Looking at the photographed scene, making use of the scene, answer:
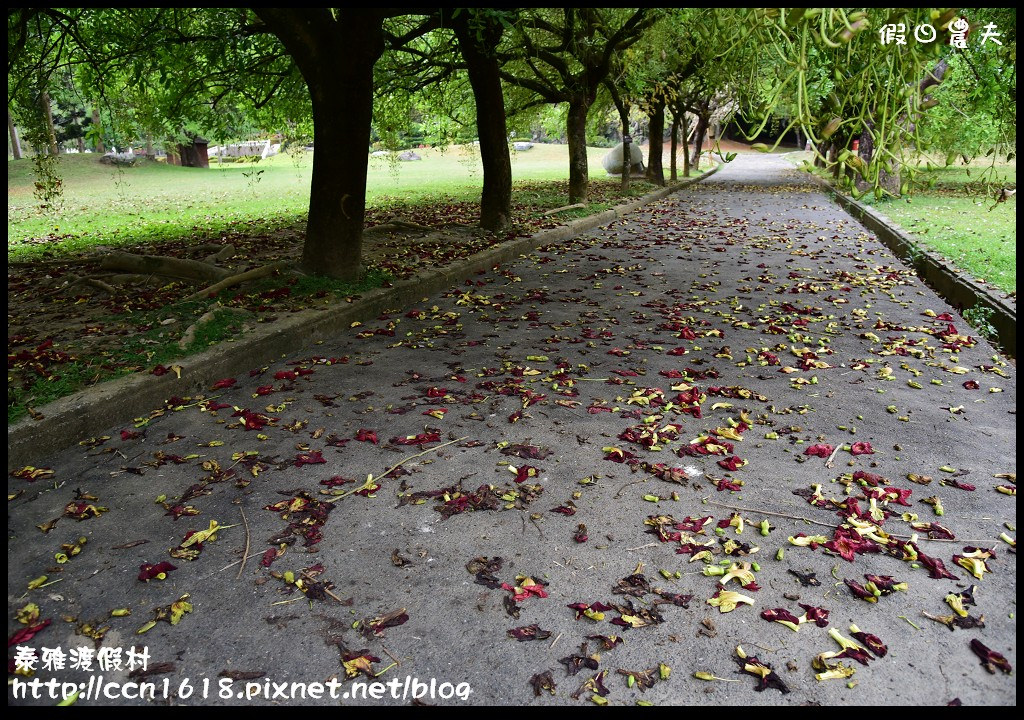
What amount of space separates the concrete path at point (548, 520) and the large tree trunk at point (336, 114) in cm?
217

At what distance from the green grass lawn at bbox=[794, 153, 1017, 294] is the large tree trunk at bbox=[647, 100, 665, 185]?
847cm

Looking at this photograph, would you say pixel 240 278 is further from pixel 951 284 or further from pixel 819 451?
pixel 951 284

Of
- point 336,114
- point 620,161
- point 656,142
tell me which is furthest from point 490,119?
point 620,161

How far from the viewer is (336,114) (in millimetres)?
7699

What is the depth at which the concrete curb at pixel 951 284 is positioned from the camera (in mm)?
6219

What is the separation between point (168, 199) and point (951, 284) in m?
20.4

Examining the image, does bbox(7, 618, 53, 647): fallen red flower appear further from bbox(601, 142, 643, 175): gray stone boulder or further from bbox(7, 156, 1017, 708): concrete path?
bbox(601, 142, 643, 175): gray stone boulder

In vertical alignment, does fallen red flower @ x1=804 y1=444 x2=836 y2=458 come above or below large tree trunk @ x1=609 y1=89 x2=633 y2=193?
below

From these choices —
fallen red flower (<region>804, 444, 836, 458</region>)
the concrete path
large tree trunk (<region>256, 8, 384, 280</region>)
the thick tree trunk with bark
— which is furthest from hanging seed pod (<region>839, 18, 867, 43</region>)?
the thick tree trunk with bark

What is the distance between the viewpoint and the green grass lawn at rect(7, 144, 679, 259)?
13305mm

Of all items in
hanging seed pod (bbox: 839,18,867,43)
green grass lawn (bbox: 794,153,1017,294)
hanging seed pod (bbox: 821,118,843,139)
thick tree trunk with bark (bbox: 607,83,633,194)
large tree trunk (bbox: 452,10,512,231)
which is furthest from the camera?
thick tree trunk with bark (bbox: 607,83,633,194)

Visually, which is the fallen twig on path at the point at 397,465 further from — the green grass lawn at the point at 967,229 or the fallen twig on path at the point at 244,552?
the green grass lawn at the point at 967,229

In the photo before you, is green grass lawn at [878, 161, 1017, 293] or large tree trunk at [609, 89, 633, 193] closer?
green grass lawn at [878, 161, 1017, 293]
